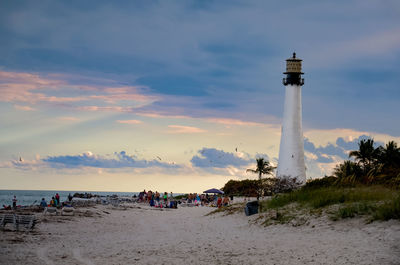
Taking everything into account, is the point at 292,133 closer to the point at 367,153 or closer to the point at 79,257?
the point at 367,153

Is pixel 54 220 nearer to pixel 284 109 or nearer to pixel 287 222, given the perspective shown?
pixel 287 222

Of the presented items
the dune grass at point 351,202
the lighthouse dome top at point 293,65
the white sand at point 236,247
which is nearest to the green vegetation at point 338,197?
the dune grass at point 351,202

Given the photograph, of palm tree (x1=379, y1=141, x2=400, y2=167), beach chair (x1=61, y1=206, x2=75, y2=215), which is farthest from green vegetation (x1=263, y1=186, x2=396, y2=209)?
palm tree (x1=379, y1=141, x2=400, y2=167)

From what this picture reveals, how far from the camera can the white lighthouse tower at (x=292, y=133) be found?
43.0 metres

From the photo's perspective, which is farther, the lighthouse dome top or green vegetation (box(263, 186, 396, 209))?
the lighthouse dome top

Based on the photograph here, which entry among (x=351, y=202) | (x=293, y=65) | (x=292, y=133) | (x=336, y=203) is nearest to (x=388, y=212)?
(x=351, y=202)

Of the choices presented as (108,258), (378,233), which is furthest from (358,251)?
(108,258)

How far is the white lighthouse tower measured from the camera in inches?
1693

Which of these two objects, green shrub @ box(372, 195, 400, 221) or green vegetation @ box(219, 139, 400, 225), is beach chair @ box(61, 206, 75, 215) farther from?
green shrub @ box(372, 195, 400, 221)

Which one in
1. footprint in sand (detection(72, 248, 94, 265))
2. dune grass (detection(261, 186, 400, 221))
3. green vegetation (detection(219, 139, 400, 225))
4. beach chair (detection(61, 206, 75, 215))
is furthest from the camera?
beach chair (detection(61, 206, 75, 215))

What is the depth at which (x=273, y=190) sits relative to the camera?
42.3 metres

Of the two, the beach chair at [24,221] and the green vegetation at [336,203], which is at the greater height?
the green vegetation at [336,203]

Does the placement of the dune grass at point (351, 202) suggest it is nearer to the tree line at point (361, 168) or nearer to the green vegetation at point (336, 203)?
the green vegetation at point (336, 203)

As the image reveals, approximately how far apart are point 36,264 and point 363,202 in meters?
11.8
